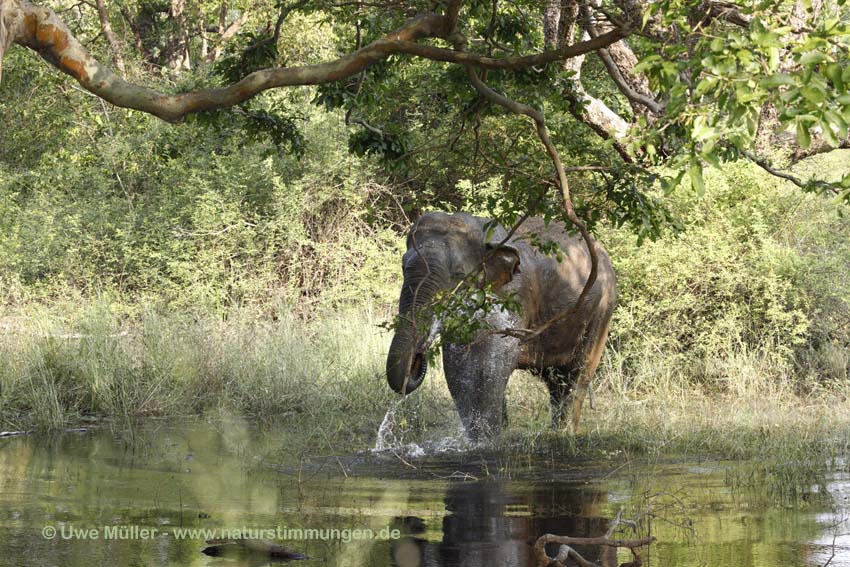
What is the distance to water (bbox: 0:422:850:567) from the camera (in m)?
6.77

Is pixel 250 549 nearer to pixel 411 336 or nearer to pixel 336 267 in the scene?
pixel 411 336

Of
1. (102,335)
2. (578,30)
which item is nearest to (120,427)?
(102,335)

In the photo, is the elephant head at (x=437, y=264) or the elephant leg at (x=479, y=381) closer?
the elephant head at (x=437, y=264)

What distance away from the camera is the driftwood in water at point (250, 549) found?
21.7ft

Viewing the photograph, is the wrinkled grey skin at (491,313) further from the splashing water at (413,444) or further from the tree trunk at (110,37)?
the tree trunk at (110,37)

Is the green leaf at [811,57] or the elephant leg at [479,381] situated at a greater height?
the green leaf at [811,57]

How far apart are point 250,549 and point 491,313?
4.79 metres

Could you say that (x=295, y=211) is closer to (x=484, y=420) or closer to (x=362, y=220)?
(x=362, y=220)

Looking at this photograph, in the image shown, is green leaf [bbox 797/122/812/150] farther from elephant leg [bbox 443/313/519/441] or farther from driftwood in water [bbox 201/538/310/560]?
elephant leg [bbox 443/313/519/441]

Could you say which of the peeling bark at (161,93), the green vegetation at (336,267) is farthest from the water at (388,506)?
the peeling bark at (161,93)

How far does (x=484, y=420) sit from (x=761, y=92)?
7.05 metres

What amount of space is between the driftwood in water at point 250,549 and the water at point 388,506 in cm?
6

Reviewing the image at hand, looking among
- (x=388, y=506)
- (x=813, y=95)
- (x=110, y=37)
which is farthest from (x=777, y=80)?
(x=110, y=37)

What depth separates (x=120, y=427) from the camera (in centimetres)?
1296
